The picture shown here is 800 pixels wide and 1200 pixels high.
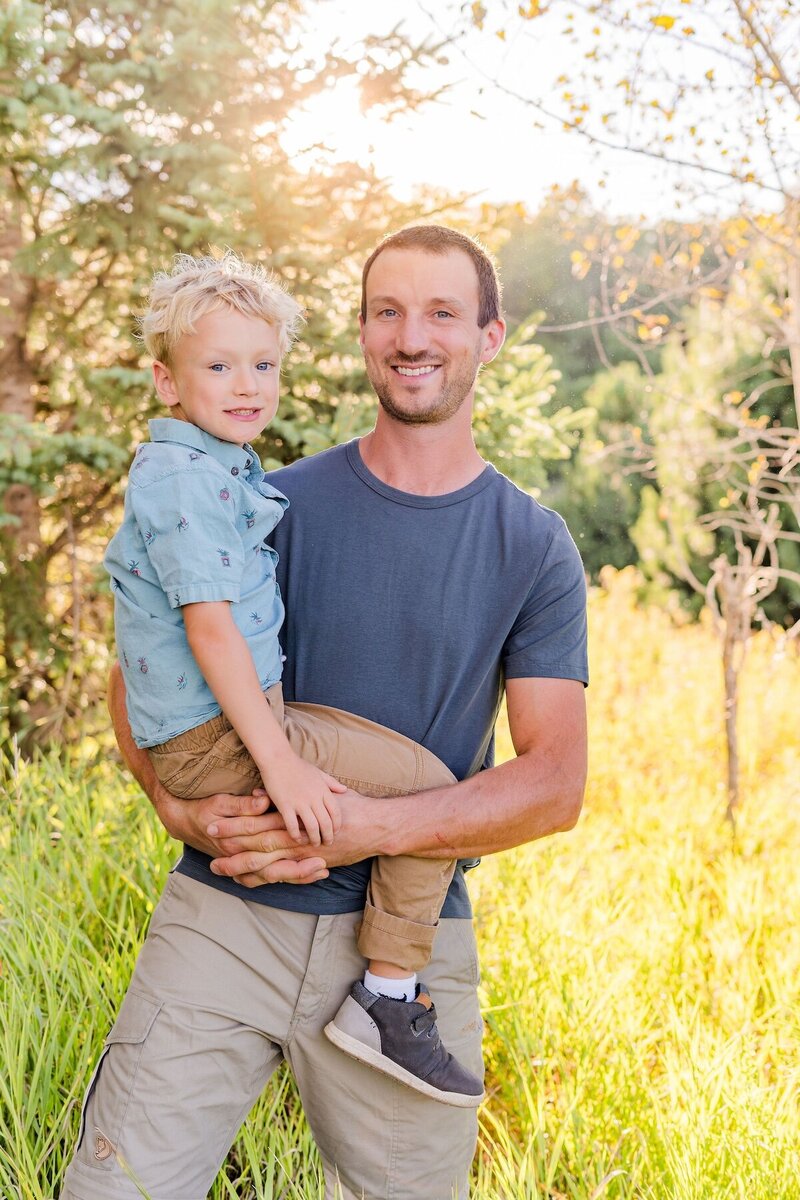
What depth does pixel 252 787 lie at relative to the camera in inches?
65.9

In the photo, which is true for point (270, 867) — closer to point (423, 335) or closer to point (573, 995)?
point (423, 335)

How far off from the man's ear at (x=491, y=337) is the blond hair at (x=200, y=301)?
0.44 metres

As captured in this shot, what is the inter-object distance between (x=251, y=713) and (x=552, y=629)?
0.57 metres

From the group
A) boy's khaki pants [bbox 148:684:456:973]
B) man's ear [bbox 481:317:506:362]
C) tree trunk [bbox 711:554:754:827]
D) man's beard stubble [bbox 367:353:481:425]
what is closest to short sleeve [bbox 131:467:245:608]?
boy's khaki pants [bbox 148:684:456:973]

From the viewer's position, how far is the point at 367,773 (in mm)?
1715

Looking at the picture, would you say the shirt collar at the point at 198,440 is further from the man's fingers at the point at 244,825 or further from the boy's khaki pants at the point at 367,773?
the man's fingers at the point at 244,825

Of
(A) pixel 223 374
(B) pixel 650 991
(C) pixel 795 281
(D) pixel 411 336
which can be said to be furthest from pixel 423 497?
(C) pixel 795 281

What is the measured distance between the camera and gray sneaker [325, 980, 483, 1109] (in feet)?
5.38

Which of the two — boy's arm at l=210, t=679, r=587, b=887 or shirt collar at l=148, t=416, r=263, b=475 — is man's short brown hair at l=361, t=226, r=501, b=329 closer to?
shirt collar at l=148, t=416, r=263, b=475

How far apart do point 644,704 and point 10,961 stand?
427 cm

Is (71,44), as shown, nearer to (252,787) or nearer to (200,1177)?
(252,787)

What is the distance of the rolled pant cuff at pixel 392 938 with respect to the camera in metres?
1.67

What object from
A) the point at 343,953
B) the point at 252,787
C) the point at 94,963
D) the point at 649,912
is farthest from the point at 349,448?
the point at 649,912

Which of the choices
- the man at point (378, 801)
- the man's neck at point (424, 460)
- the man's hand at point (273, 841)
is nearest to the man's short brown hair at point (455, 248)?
the man at point (378, 801)
